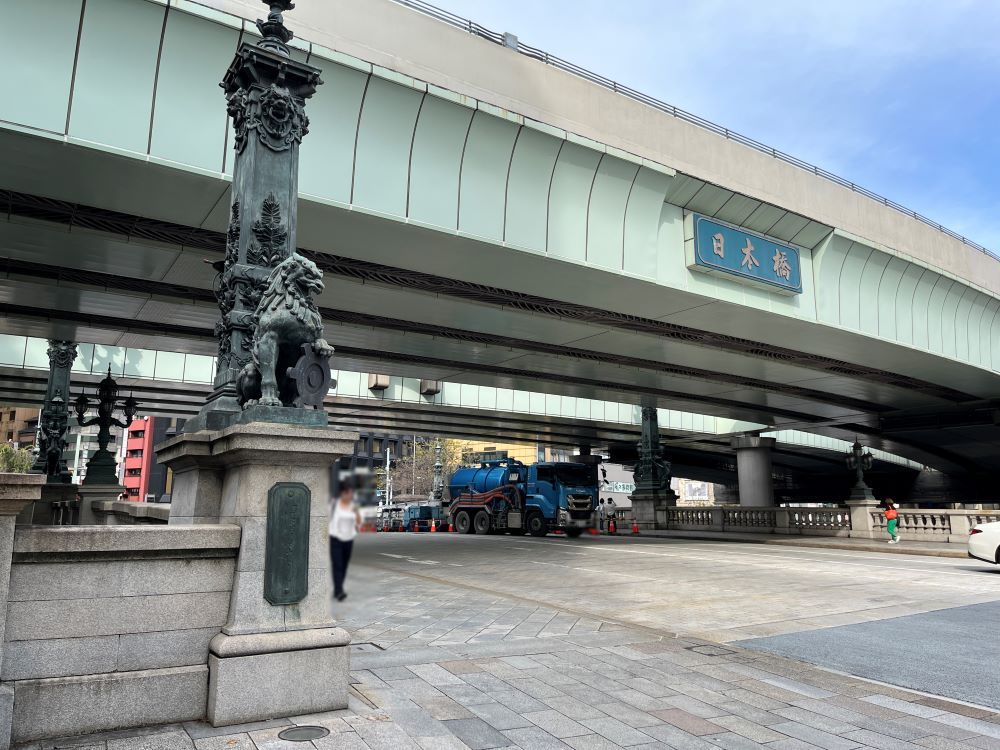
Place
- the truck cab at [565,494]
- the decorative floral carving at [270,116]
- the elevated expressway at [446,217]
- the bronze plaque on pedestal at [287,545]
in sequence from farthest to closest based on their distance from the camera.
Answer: the truck cab at [565,494]
the elevated expressway at [446,217]
the decorative floral carving at [270,116]
the bronze plaque on pedestal at [287,545]

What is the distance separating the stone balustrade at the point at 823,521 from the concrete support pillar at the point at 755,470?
7148 mm

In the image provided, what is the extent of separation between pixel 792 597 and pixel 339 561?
33.7 ft

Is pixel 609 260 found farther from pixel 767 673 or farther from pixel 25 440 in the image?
pixel 25 440

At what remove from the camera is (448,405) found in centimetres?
3469

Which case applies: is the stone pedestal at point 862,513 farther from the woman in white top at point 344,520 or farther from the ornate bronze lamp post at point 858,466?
the woman in white top at point 344,520

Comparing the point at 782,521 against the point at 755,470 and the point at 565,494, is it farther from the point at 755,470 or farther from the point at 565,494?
the point at 755,470

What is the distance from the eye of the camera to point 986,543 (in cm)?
1628

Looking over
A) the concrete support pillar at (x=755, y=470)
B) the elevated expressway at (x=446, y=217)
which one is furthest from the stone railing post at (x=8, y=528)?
the concrete support pillar at (x=755, y=470)

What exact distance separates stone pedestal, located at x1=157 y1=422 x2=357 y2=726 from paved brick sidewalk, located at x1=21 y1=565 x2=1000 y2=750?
21cm

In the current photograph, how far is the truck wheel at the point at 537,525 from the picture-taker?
32291 millimetres

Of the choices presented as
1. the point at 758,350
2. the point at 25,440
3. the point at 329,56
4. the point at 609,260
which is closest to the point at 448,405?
the point at 758,350

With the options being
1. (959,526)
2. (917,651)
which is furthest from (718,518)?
(917,651)

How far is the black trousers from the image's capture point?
398 cm

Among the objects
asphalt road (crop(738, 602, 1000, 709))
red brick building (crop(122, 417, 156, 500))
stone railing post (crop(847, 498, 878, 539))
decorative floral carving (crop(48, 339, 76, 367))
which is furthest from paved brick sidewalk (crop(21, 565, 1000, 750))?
red brick building (crop(122, 417, 156, 500))
